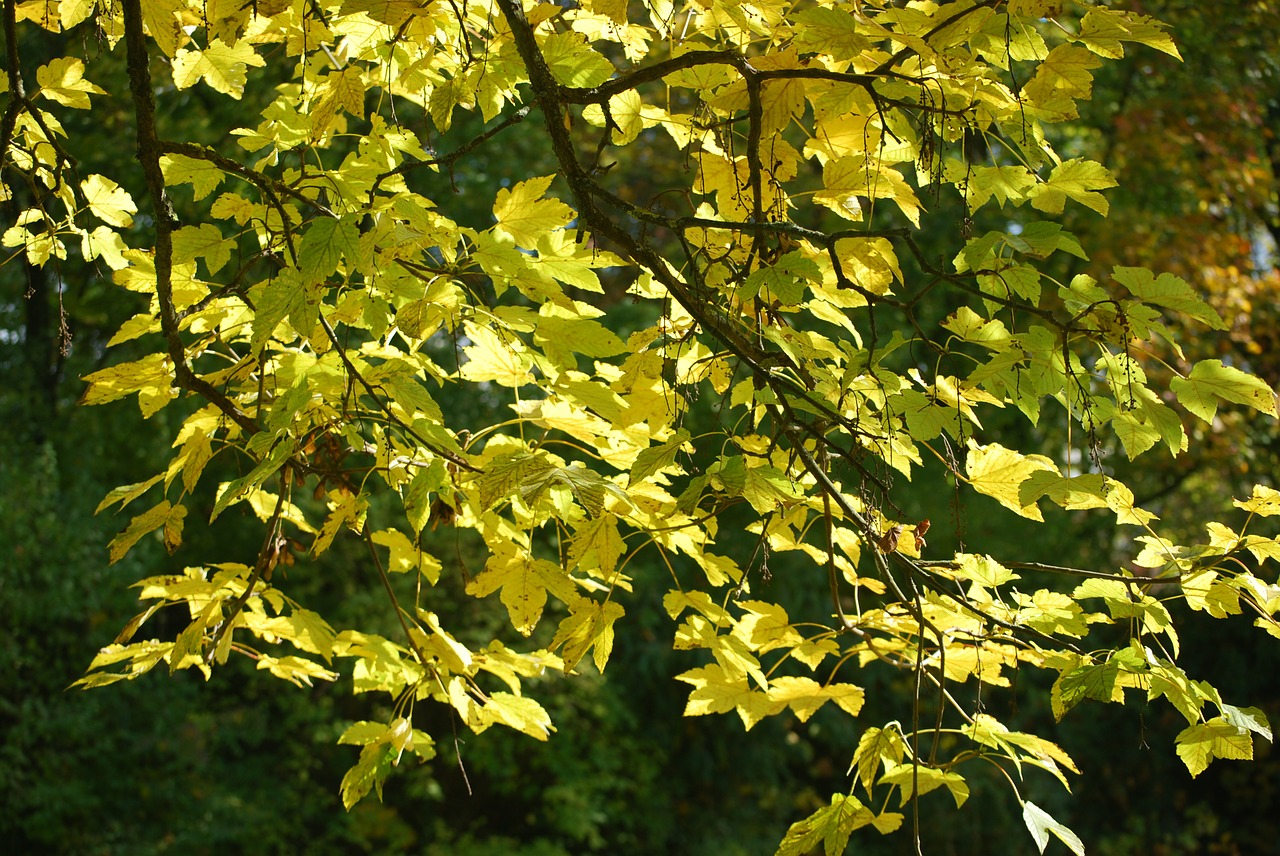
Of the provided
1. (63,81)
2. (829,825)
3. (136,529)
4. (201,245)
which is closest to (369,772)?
(136,529)

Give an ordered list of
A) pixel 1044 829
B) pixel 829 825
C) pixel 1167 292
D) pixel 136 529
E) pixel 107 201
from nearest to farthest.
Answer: pixel 1167 292, pixel 1044 829, pixel 829 825, pixel 136 529, pixel 107 201

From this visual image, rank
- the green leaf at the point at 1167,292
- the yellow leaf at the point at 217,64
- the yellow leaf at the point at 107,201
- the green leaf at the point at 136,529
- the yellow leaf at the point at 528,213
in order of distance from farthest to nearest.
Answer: the yellow leaf at the point at 107,201 < the yellow leaf at the point at 217,64 < the green leaf at the point at 136,529 < the yellow leaf at the point at 528,213 < the green leaf at the point at 1167,292

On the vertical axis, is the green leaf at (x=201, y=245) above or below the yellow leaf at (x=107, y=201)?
below

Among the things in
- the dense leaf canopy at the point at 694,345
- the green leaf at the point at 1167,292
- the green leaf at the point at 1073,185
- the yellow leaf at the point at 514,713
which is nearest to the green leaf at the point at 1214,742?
the dense leaf canopy at the point at 694,345

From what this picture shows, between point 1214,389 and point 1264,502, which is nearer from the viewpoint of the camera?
point 1214,389

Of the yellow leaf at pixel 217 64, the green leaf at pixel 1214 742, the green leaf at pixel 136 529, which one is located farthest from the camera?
the yellow leaf at pixel 217 64

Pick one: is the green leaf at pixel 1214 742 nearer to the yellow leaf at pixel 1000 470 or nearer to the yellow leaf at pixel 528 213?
the yellow leaf at pixel 1000 470

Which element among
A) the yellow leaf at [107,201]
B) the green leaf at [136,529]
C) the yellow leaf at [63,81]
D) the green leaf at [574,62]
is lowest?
the green leaf at [136,529]

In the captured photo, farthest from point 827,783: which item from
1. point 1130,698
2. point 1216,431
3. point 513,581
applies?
point 513,581

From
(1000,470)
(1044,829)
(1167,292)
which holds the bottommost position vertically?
(1044,829)

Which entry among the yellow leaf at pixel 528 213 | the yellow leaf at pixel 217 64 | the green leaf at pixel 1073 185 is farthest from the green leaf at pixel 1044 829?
the yellow leaf at pixel 217 64

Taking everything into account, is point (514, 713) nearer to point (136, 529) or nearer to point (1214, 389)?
point (136, 529)

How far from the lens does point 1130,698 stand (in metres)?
6.02

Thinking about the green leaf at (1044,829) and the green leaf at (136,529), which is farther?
the green leaf at (136,529)
